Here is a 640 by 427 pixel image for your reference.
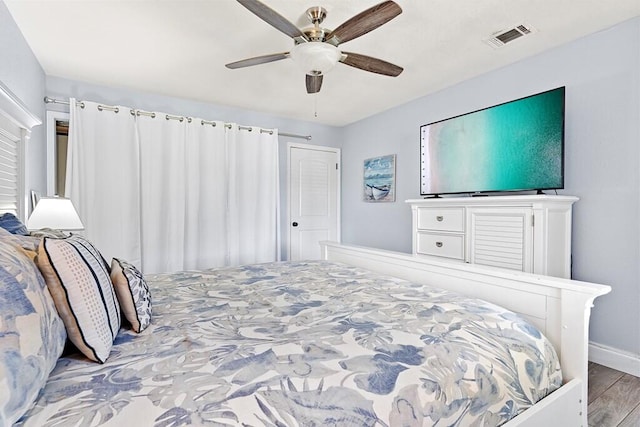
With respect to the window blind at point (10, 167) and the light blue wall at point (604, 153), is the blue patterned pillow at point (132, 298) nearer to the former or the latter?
the window blind at point (10, 167)

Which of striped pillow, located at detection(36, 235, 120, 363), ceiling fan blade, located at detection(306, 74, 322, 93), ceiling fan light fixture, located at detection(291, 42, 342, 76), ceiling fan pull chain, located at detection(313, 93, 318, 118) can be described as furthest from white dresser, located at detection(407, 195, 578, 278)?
striped pillow, located at detection(36, 235, 120, 363)

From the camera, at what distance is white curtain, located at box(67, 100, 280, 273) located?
10.2 feet

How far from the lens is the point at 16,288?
27.5 inches

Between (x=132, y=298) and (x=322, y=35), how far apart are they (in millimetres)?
1660

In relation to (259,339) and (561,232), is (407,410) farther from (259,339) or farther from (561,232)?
(561,232)

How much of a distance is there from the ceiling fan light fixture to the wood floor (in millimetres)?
2339

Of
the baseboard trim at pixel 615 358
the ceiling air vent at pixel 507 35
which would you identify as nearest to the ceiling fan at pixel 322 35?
the ceiling air vent at pixel 507 35

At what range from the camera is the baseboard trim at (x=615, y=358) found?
6.83 feet

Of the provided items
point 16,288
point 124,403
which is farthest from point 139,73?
point 124,403

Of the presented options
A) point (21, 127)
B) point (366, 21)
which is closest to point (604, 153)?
point (366, 21)

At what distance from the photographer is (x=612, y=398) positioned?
1.81 metres

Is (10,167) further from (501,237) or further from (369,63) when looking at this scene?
(501,237)

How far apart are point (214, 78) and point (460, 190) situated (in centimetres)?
255

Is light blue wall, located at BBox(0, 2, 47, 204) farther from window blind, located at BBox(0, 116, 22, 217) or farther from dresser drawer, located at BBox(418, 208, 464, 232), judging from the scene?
dresser drawer, located at BBox(418, 208, 464, 232)
